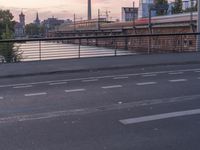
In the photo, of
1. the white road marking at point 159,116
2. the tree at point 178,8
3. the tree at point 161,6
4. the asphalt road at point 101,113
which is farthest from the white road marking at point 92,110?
the tree at point 178,8

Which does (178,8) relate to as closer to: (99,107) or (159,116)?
(99,107)

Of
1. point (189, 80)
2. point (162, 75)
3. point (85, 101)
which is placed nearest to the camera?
point (85, 101)

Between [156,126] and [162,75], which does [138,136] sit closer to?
[156,126]

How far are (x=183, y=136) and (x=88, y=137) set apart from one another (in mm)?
1392

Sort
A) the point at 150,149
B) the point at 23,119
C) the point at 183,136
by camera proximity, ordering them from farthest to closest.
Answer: the point at 23,119 < the point at 183,136 < the point at 150,149

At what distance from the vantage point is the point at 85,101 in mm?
9828

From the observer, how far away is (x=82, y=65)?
17625mm

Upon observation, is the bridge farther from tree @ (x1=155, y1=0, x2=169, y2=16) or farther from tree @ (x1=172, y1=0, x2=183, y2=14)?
tree @ (x1=172, y1=0, x2=183, y2=14)

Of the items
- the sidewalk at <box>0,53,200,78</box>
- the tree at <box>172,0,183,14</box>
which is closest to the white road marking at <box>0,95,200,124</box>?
the sidewalk at <box>0,53,200,78</box>

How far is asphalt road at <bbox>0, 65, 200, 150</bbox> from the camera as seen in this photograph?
664 centimetres

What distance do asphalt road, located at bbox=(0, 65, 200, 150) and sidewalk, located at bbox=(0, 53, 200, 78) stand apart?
222 centimetres

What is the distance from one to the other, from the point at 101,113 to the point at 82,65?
361 inches

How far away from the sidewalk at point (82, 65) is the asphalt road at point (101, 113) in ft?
7.28

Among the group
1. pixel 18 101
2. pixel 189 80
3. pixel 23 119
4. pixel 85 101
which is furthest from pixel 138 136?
pixel 189 80
